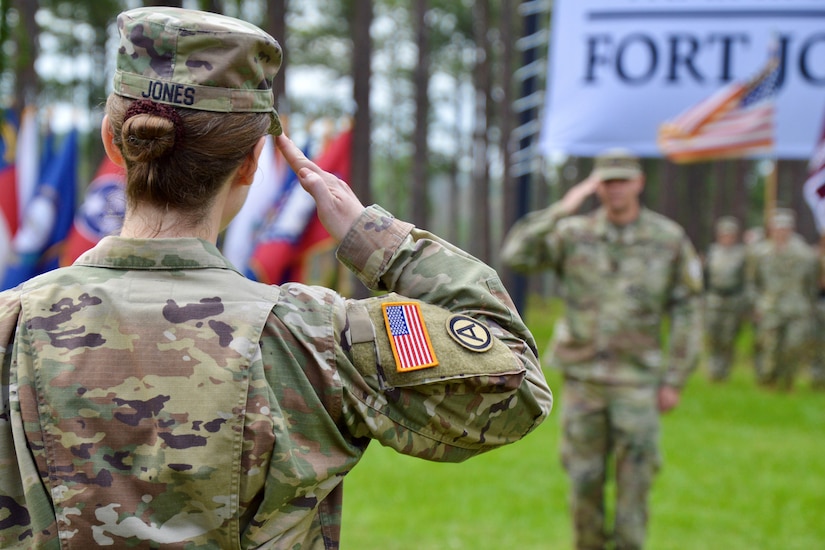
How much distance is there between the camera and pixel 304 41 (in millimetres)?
34406

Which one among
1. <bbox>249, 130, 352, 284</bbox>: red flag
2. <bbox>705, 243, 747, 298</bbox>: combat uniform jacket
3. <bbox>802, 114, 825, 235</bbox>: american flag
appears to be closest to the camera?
<bbox>802, 114, 825, 235</bbox>: american flag

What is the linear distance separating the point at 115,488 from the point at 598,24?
5346 millimetres

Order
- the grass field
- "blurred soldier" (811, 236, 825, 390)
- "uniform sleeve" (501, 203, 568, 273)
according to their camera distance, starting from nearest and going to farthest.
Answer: "uniform sleeve" (501, 203, 568, 273)
the grass field
"blurred soldier" (811, 236, 825, 390)

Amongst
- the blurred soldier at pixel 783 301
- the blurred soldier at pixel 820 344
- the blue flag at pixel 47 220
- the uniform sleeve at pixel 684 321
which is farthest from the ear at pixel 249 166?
the blurred soldier at pixel 820 344

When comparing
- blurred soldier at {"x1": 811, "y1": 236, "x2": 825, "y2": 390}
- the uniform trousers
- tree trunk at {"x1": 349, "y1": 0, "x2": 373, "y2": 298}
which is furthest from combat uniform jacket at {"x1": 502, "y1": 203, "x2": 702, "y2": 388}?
tree trunk at {"x1": 349, "y1": 0, "x2": 373, "y2": 298}

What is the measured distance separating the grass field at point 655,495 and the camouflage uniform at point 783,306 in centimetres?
263

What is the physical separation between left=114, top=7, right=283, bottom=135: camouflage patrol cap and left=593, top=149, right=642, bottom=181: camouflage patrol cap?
3.93 m

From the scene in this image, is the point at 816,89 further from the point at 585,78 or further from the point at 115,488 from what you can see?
the point at 115,488

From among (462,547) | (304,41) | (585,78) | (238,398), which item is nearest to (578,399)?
(462,547)

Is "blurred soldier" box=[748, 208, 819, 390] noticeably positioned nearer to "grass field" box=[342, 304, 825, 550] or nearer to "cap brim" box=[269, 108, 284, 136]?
"grass field" box=[342, 304, 825, 550]

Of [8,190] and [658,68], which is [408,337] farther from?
[8,190]

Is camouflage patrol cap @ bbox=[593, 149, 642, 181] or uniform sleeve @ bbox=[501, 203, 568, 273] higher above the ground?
camouflage patrol cap @ bbox=[593, 149, 642, 181]

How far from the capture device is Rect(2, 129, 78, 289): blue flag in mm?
9125

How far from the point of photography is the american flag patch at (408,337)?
1589 mm
